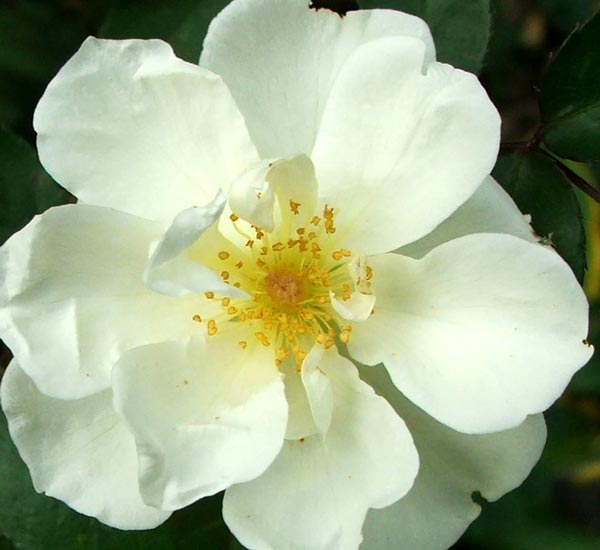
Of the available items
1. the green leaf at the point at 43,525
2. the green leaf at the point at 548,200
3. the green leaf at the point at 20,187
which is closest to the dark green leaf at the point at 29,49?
the green leaf at the point at 20,187

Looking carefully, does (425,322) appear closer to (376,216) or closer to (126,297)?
(376,216)

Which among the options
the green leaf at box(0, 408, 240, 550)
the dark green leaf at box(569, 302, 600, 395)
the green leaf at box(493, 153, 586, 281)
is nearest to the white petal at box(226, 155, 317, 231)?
the green leaf at box(493, 153, 586, 281)

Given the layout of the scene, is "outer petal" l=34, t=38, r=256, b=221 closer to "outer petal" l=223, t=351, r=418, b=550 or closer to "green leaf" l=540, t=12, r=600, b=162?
"outer petal" l=223, t=351, r=418, b=550

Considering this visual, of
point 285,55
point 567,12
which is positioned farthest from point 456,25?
point 567,12

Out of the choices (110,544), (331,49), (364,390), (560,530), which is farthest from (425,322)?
(560,530)

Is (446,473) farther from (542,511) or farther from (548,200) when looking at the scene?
(542,511)

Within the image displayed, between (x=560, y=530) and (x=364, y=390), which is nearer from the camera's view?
(x=364, y=390)
